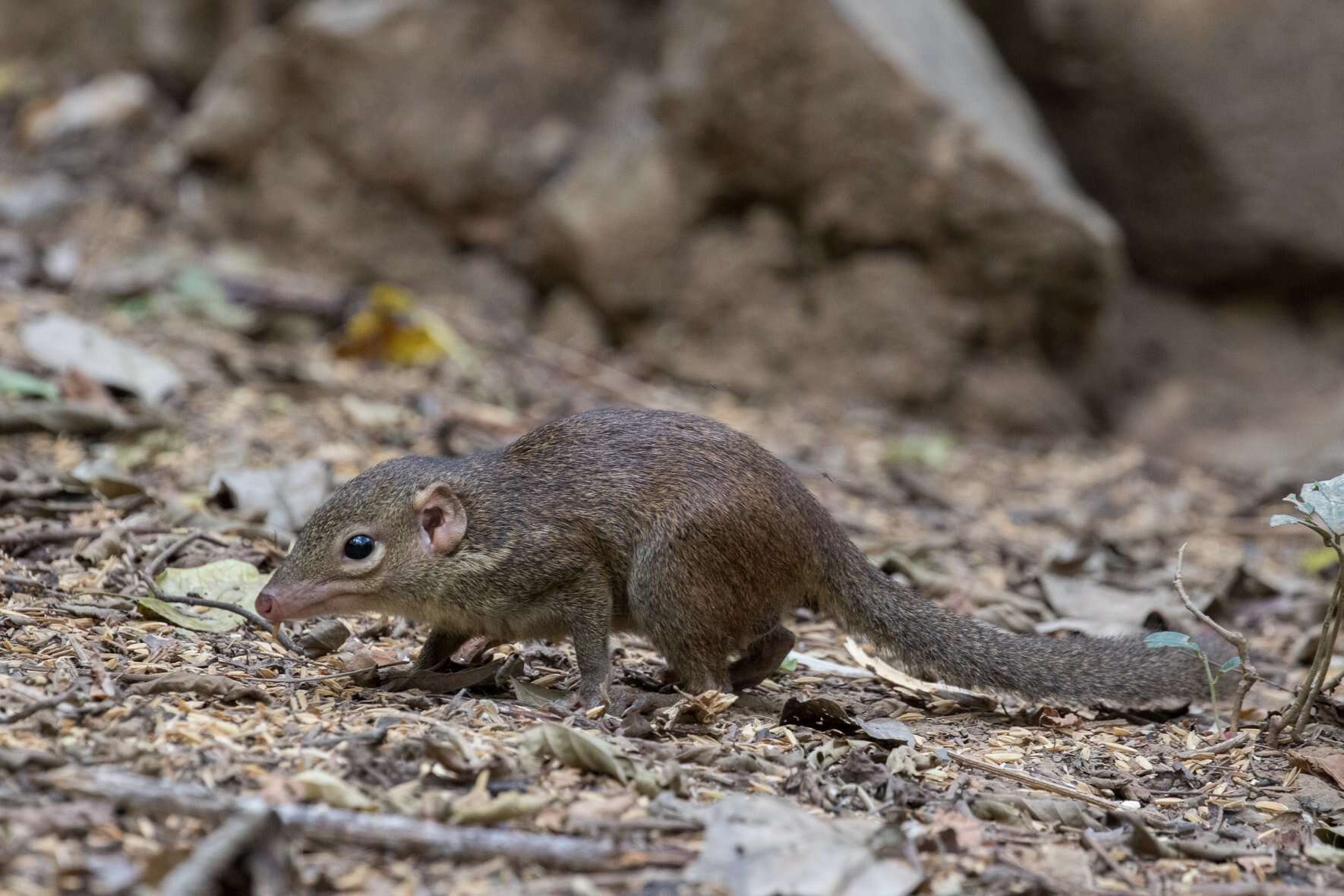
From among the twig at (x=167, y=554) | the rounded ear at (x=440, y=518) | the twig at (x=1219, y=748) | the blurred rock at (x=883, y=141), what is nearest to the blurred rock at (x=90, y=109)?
the blurred rock at (x=883, y=141)

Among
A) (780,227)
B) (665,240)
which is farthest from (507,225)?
(780,227)

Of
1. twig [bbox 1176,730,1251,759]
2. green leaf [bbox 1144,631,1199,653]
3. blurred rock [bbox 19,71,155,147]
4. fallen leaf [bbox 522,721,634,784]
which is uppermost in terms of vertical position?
blurred rock [bbox 19,71,155,147]

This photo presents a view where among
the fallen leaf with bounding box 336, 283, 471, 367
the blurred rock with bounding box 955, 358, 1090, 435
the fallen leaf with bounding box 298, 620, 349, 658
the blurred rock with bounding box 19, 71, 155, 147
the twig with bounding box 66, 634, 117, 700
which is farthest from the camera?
the blurred rock with bounding box 19, 71, 155, 147

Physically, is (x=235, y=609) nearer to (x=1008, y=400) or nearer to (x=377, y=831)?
(x=377, y=831)

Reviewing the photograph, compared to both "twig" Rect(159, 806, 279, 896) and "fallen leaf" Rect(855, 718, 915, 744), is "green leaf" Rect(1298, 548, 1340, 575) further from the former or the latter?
"twig" Rect(159, 806, 279, 896)

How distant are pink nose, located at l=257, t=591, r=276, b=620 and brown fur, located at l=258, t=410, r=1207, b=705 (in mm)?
17

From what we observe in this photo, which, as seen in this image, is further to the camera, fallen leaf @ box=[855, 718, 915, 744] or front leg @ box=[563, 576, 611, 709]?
front leg @ box=[563, 576, 611, 709]

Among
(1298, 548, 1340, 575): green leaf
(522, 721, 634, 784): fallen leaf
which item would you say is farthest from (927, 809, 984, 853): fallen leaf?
(1298, 548, 1340, 575): green leaf

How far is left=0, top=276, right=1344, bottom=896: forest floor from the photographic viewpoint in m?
3.45

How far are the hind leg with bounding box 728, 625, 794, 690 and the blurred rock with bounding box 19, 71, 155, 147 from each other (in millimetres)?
10208

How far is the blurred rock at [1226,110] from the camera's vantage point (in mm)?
11406

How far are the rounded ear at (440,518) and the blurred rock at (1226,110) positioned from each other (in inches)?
332

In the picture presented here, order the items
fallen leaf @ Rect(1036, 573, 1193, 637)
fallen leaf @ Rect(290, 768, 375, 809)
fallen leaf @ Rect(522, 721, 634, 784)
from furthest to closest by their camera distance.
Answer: fallen leaf @ Rect(1036, 573, 1193, 637)
fallen leaf @ Rect(522, 721, 634, 784)
fallen leaf @ Rect(290, 768, 375, 809)

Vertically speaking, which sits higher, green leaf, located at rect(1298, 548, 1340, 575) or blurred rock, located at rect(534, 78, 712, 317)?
blurred rock, located at rect(534, 78, 712, 317)
